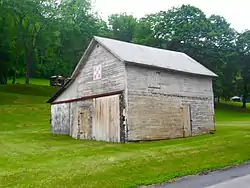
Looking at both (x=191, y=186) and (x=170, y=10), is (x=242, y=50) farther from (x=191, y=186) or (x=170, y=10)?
(x=191, y=186)

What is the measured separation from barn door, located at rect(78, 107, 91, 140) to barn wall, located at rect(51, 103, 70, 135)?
2344 mm

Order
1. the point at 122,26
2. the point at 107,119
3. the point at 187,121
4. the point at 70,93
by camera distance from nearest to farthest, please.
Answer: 1. the point at 107,119
2. the point at 187,121
3. the point at 70,93
4. the point at 122,26

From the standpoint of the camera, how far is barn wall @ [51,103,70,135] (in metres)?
28.3

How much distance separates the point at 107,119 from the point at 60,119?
7244 mm

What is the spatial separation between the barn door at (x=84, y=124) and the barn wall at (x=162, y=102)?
4271mm

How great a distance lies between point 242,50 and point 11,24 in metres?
38.1

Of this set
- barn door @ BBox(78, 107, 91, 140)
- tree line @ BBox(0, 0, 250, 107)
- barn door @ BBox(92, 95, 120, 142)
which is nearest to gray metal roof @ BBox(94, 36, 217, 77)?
barn door @ BBox(92, 95, 120, 142)

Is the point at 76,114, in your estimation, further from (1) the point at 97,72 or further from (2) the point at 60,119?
(1) the point at 97,72

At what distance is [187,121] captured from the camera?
1002 inches

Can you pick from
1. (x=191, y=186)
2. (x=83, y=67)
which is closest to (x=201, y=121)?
(x=83, y=67)

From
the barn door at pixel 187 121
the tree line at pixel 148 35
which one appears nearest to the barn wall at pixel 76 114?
the barn door at pixel 187 121

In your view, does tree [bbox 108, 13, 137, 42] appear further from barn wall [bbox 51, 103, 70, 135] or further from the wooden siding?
the wooden siding

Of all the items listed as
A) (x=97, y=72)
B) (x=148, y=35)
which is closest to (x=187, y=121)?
(x=97, y=72)

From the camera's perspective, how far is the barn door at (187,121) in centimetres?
2527
